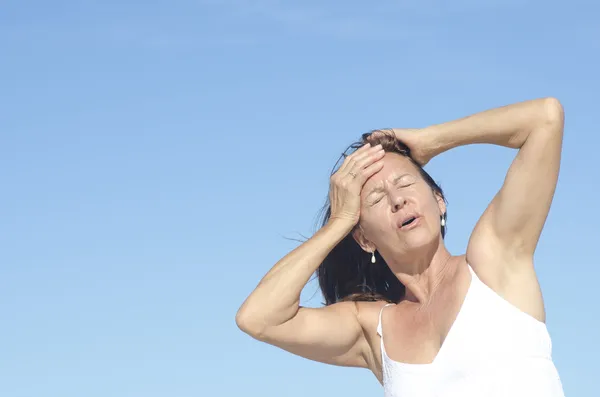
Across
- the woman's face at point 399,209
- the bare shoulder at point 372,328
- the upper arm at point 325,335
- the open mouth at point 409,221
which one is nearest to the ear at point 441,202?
the woman's face at point 399,209

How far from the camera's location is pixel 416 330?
6105 millimetres

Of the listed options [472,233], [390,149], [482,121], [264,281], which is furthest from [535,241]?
[264,281]

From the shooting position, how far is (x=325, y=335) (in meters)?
6.40

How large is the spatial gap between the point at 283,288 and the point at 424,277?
2.60 feet

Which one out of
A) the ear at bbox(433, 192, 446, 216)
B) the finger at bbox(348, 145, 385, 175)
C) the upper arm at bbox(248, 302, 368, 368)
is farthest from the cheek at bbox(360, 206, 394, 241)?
the upper arm at bbox(248, 302, 368, 368)

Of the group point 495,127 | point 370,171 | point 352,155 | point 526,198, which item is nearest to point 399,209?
point 370,171

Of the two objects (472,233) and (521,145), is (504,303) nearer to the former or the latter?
(472,233)

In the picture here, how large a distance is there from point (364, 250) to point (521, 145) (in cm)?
139

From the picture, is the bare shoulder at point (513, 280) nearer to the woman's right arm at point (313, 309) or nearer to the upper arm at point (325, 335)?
the woman's right arm at point (313, 309)

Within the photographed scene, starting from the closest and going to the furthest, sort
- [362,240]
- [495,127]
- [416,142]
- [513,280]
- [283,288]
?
1. [513,280]
2. [495,127]
3. [283,288]
4. [416,142]
5. [362,240]

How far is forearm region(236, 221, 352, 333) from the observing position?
623 centimetres

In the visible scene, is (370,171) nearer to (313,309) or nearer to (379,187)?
(379,187)

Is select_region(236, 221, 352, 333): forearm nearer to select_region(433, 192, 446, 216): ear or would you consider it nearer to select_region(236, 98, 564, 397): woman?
select_region(236, 98, 564, 397): woman

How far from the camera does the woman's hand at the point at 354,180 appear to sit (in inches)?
249
